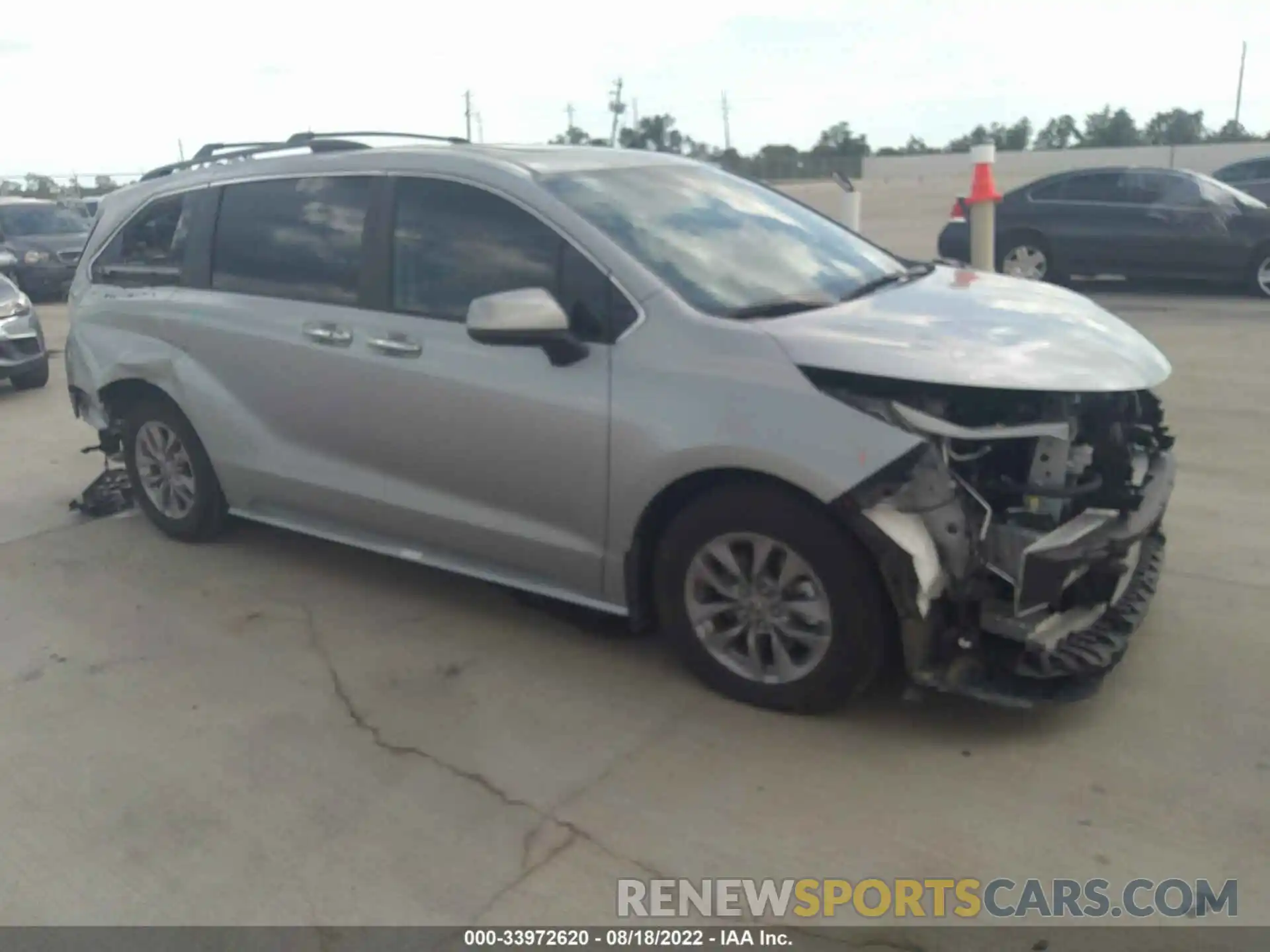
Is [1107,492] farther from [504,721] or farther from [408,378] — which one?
[408,378]

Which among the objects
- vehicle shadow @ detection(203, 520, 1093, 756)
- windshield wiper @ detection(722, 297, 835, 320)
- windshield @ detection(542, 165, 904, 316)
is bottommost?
vehicle shadow @ detection(203, 520, 1093, 756)

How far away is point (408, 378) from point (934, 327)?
1941mm

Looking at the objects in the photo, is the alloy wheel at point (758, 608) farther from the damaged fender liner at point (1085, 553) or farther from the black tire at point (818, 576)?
the damaged fender liner at point (1085, 553)

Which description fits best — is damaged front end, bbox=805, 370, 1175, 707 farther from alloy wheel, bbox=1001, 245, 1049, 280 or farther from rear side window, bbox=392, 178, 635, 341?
alloy wheel, bbox=1001, 245, 1049, 280

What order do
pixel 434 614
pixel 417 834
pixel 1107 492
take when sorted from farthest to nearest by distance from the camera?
1. pixel 434 614
2. pixel 1107 492
3. pixel 417 834

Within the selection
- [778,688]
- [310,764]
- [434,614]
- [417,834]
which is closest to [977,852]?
[778,688]

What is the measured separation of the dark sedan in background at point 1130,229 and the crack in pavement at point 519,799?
1133cm

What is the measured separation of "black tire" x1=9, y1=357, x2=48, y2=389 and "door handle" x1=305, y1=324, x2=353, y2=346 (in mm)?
6604

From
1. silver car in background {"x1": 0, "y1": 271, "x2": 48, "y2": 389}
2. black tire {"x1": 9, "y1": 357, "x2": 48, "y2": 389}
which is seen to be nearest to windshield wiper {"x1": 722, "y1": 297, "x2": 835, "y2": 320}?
silver car in background {"x1": 0, "y1": 271, "x2": 48, "y2": 389}

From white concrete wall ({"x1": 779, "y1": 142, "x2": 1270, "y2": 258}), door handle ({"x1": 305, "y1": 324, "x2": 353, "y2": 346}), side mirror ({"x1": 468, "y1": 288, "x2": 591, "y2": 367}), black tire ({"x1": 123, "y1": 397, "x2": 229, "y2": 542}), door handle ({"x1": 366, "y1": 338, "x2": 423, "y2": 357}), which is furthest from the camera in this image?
white concrete wall ({"x1": 779, "y1": 142, "x2": 1270, "y2": 258})

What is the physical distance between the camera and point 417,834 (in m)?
3.32

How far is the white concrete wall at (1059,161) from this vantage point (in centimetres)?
4103

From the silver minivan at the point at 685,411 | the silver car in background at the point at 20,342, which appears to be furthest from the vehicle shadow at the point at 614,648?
the silver car in background at the point at 20,342

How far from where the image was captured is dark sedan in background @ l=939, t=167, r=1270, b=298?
12922mm
